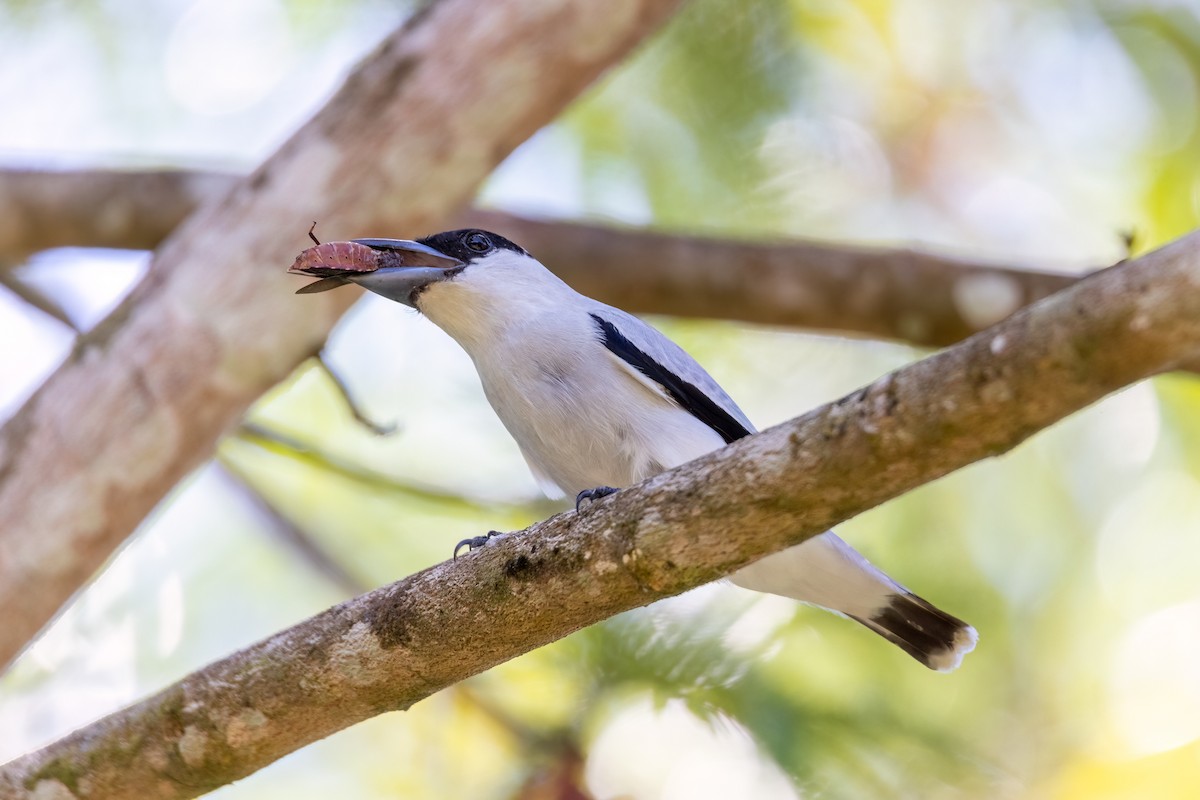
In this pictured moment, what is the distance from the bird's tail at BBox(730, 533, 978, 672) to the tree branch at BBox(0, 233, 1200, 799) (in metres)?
1.07

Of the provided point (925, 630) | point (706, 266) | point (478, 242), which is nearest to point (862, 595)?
point (925, 630)

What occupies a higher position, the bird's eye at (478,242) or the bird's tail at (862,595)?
the bird's eye at (478,242)

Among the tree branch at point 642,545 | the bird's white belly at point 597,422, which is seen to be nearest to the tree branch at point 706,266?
the bird's white belly at point 597,422

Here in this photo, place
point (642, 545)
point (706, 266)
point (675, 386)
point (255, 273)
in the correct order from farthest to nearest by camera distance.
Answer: point (706, 266), point (255, 273), point (675, 386), point (642, 545)

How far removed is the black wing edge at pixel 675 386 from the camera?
338cm

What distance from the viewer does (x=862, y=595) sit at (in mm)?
3447

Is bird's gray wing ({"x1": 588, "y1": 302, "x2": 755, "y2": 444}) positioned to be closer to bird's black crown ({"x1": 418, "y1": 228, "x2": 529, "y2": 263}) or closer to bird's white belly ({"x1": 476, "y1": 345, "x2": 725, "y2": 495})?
bird's white belly ({"x1": 476, "y1": 345, "x2": 725, "y2": 495})

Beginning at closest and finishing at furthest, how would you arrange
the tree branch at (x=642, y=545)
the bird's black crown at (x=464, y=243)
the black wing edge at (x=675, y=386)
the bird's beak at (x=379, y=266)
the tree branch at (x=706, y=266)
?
1. the tree branch at (x=642, y=545)
2. the bird's beak at (x=379, y=266)
3. the black wing edge at (x=675, y=386)
4. the bird's black crown at (x=464, y=243)
5. the tree branch at (x=706, y=266)

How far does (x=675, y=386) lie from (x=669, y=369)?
0.05 metres

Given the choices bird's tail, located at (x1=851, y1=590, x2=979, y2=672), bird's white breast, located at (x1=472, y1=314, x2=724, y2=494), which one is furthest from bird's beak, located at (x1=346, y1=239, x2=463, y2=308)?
bird's tail, located at (x1=851, y1=590, x2=979, y2=672)

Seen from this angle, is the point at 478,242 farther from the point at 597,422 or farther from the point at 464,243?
the point at 597,422

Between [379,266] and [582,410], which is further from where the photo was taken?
[379,266]

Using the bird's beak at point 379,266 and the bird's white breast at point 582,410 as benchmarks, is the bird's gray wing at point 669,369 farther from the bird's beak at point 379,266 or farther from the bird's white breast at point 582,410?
the bird's beak at point 379,266

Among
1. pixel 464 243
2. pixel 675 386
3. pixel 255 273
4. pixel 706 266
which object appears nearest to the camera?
pixel 675 386
